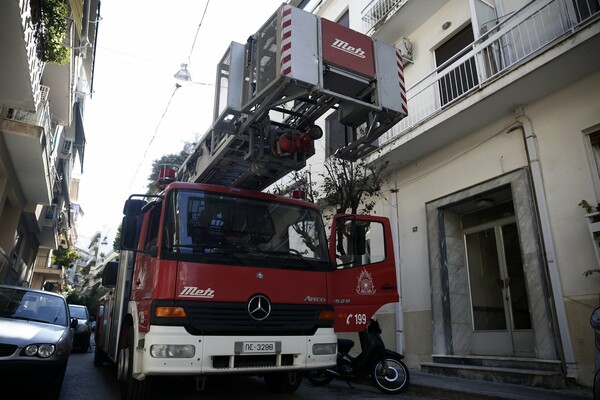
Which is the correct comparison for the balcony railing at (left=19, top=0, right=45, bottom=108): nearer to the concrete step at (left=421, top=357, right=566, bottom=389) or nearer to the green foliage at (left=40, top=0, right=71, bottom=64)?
the green foliage at (left=40, top=0, right=71, bottom=64)

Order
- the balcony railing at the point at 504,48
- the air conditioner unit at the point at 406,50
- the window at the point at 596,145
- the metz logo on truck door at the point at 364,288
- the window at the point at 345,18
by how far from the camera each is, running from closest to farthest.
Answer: the metz logo on truck door at the point at 364,288 → the window at the point at 596,145 → the balcony railing at the point at 504,48 → the air conditioner unit at the point at 406,50 → the window at the point at 345,18

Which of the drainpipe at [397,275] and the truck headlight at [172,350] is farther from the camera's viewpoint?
the drainpipe at [397,275]

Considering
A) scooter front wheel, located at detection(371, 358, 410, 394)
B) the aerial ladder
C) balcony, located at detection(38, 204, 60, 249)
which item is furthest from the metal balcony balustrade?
balcony, located at detection(38, 204, 60, 249)

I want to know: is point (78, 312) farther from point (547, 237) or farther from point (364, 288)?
point (547, 237)

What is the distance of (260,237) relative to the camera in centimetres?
477

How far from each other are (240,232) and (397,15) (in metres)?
7.92

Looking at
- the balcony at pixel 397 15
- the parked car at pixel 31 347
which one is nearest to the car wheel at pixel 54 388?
the parked car at pixel 31 347

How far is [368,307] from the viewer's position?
5.96m

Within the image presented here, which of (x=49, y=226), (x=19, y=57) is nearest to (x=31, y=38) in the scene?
(x=19, y=57)

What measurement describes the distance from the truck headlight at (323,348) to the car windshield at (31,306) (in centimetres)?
374

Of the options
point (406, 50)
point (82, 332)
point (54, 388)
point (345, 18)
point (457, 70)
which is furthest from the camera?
point (345, 18)

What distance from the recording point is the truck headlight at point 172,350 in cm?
377

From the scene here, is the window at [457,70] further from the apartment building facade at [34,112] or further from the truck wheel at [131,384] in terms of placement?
the apartment building facade at [34,112]

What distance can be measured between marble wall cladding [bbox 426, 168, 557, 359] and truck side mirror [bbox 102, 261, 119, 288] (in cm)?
607
